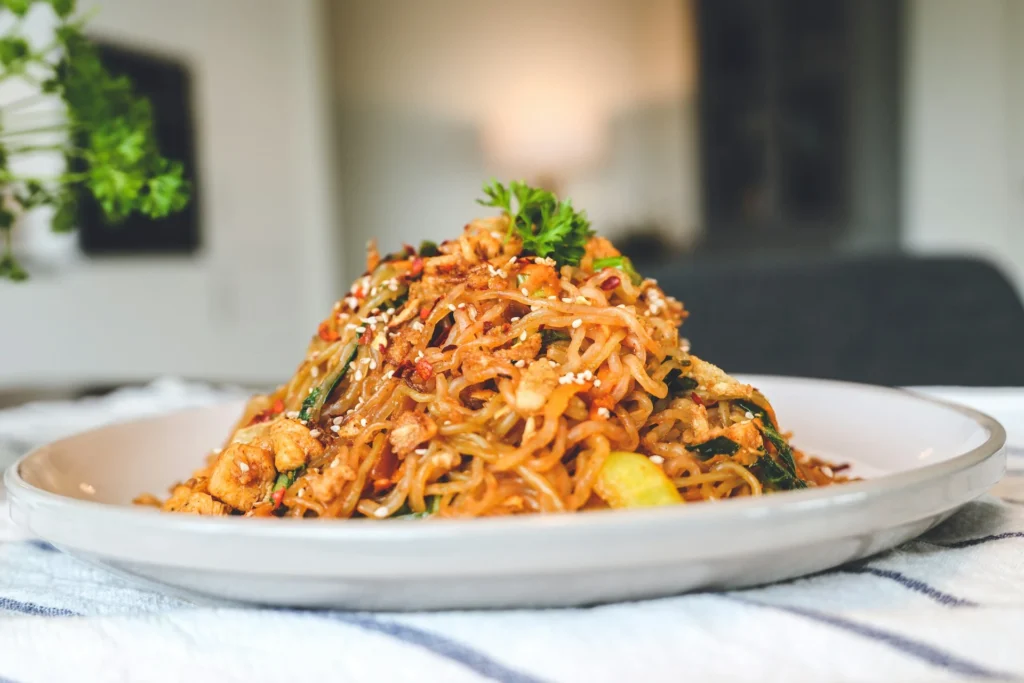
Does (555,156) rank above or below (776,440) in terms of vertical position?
above

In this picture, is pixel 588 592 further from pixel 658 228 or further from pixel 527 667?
pixel 658 228

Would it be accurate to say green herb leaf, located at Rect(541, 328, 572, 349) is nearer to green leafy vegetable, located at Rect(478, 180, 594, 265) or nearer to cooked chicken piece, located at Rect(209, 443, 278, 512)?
green leafy vegetable, located at Rect(478, 180, 594, 265)

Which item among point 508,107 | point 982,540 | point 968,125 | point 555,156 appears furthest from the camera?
point 555,156

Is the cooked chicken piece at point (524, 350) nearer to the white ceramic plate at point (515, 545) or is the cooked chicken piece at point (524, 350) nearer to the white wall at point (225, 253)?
the white ceramic plate at point (515, 545)

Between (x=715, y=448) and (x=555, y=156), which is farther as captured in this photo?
(x=555, y=156)

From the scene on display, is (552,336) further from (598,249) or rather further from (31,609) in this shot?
(31,609)

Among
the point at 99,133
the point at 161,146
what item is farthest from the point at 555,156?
the point at 99,133

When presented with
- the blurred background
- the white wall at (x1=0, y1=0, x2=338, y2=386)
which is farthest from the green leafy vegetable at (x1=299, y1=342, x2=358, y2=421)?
the white wall at (x1=0, y1=0, x2=338, y2=386)

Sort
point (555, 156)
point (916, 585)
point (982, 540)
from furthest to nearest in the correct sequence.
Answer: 1. point (555, 156)
2. point (982, 540)
3. point (916, 585)
